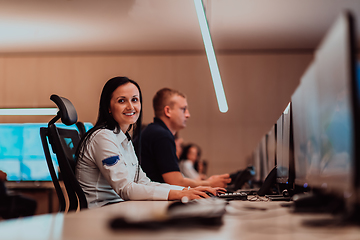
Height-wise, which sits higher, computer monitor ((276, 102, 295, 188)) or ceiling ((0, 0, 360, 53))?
ceiling ((0, 0, 360, 53))

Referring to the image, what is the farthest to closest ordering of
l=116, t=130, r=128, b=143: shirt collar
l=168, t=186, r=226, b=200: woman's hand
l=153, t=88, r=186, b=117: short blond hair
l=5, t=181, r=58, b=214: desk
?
l=5, t=181, r=58, b=214: desk < l=153, t=88, r=186, b=117: short blond hair < l=116, t=130, r=128, b=143: shirt collar < l=168, t=186, r=226, b=200: woman's hand

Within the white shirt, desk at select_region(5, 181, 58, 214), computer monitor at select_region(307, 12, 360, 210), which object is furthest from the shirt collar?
desk at select_region(5, 181, 58, 214)

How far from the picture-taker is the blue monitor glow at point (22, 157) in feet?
16.9

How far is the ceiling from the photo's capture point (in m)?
4.21

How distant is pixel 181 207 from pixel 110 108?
1.00 meters

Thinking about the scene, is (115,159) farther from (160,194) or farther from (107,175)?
(160,194)

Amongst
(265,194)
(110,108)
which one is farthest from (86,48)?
(265,194)

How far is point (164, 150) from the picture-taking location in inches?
86.6

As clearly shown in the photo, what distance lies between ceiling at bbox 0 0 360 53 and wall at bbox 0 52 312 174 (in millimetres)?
227

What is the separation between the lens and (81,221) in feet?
2.83

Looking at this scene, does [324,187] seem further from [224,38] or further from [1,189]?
[224,38]

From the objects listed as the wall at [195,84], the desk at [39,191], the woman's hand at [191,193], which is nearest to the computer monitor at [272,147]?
the woman's hand at [191,193]

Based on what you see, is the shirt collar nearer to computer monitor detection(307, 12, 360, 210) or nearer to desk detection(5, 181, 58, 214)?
computer monitor detection(307, 12, 360, 210)

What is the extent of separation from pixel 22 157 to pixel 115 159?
430 cm
